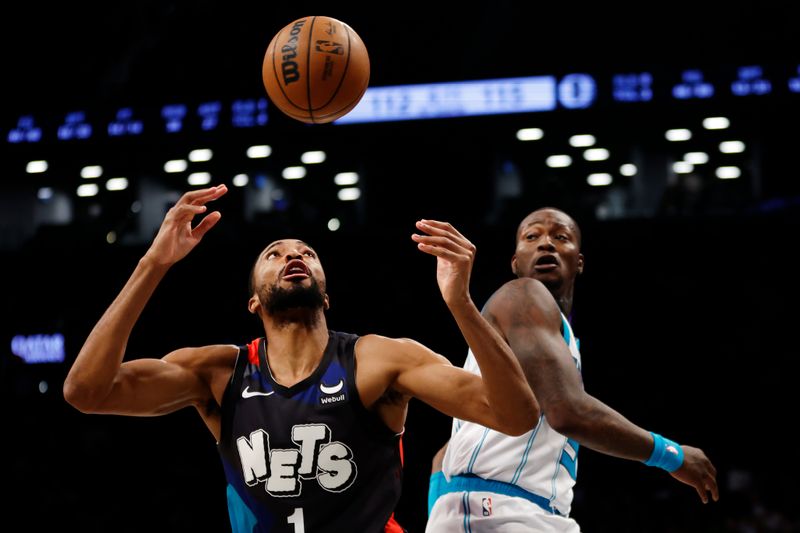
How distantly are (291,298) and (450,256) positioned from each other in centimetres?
77

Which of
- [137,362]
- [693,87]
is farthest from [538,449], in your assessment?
[693,87]

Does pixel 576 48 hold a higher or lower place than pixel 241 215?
higher

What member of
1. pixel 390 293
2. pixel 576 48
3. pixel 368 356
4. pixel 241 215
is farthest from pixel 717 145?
pixel 368 356

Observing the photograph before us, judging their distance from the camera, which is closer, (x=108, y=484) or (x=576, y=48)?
(x=108, y=484)

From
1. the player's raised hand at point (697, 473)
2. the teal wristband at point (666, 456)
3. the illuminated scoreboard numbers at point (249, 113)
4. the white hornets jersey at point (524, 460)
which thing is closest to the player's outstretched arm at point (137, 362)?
the white hornets jersey at point (524, 460)

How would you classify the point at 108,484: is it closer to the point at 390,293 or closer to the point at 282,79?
the point at 390,293

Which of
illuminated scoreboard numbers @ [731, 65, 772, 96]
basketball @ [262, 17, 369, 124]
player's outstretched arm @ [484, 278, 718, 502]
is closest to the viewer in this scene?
player's outstretched arm @ [484, 278, 718, 502]

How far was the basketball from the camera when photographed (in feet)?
12.4

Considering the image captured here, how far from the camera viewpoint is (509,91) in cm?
1102

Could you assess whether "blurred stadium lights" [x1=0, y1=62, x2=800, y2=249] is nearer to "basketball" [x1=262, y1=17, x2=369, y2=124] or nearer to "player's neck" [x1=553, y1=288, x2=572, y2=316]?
"basketball" [x1=262, y1=17, x2=369, y2=124]

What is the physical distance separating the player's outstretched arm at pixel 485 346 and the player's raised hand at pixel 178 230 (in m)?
0.76

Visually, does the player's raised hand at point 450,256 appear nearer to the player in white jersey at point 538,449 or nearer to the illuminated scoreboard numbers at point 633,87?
the player in white jersey at point 538,449

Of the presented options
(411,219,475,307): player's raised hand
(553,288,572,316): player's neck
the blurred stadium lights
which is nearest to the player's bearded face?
(411,219,475,307): player's raised hand

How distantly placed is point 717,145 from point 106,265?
29.0 ft
